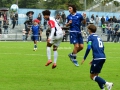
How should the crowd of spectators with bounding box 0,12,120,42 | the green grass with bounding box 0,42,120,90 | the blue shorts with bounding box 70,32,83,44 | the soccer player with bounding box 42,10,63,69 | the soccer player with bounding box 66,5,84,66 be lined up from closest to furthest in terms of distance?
the green grass with bounding box 0,42,120,90
the soccer player with bounding box 42,10,63,69
the soccer player with bounding box 66,5,84,66
the blue shorts with bounding box 70,32,83,44
the crowd of spectators with bounding box 0,12,120,42

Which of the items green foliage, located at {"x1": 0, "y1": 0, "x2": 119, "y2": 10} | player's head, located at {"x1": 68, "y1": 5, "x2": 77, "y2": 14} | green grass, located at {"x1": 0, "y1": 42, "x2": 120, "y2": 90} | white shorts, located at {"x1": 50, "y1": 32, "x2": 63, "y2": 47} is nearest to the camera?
green grass, located at {"x1": 0, "y1": 42, "x2": 120, "y2": 90}

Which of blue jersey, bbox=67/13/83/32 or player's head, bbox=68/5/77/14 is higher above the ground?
player's head, bbox=68/5/77/14

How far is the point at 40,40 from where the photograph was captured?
4550 cm

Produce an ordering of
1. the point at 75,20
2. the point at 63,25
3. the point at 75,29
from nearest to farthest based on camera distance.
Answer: the point at 75,20
the point at 75,29
the point at 63,25

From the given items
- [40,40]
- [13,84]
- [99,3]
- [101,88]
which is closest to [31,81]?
[13,84]

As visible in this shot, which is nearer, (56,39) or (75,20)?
(56,39)

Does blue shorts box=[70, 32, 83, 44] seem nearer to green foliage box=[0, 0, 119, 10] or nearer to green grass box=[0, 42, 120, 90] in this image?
green grass box=[0, 42, 120, 90]

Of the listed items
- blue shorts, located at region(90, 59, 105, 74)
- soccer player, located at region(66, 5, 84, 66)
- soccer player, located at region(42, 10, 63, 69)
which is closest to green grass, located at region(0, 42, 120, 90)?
soccer player, located at region(66, 5, 84, 66)

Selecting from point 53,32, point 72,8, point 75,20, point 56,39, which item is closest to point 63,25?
point 75,20

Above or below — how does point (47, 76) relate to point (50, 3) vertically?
below

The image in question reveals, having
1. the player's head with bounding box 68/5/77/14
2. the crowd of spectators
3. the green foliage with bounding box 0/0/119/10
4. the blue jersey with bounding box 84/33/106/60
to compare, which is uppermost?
the player's head with bounding box 68/5/77/14

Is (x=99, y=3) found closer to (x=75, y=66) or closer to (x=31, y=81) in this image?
(x=75, y=66)

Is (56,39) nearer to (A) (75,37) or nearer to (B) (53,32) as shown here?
(B) (53,32)

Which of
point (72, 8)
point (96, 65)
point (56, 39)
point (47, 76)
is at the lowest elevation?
point (47, 76)
